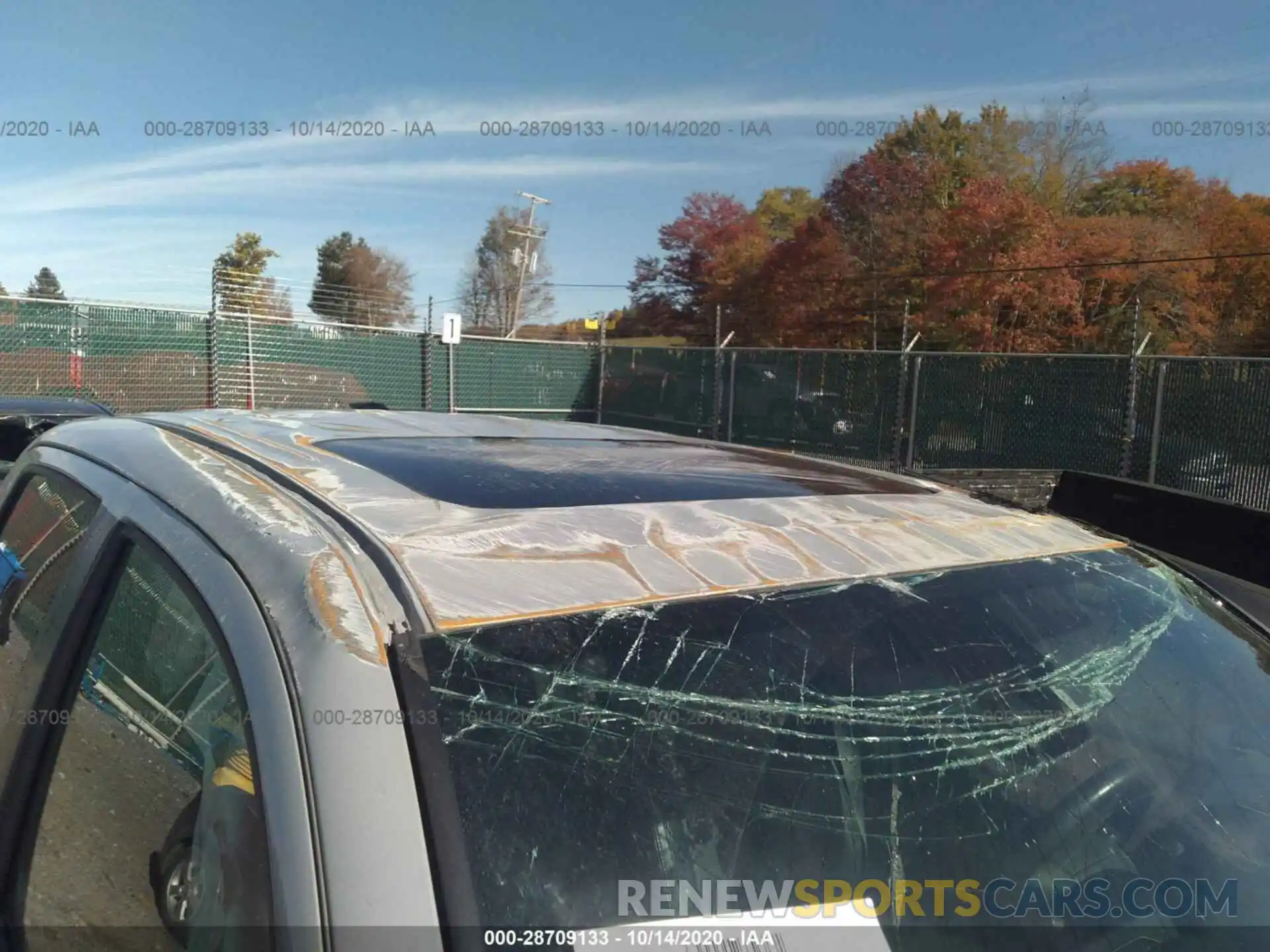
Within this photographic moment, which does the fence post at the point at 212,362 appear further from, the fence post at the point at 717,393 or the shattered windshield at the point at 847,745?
the shattered windshield at the point at 847,745

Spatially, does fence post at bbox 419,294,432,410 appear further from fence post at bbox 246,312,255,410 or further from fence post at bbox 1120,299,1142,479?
fence post at bbox 1120,299,1142,479

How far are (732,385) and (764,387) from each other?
764 millimetres

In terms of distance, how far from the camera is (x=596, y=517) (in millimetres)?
1438

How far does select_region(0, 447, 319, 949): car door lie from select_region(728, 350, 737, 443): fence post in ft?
52.7

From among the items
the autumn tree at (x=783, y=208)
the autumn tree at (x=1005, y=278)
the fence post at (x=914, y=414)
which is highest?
the autumn tree at (x=783, y=208)

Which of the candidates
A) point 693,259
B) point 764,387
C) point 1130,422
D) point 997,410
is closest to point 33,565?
point 1130,422

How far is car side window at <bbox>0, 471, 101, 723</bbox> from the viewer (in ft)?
5.33

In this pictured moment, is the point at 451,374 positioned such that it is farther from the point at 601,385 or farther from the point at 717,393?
the point at 717,393

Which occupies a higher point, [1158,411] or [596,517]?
[596,517]

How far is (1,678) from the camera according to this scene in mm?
1769

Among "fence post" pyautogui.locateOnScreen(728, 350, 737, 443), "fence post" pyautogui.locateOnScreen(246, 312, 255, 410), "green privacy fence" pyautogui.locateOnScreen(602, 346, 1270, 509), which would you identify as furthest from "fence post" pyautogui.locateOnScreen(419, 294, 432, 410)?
"fence post" pyautogui.locateOnScreen(728, 350, 737, 443)

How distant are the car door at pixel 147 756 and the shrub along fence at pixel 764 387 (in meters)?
8.70

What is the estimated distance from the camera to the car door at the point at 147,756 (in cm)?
96

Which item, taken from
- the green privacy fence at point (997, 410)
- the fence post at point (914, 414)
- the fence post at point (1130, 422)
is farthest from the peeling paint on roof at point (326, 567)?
the fence post at point (914, 414)
